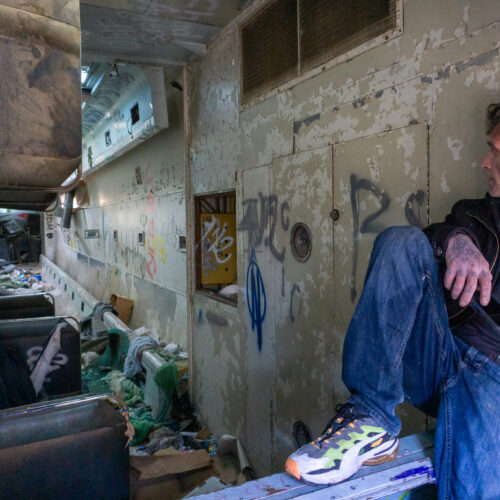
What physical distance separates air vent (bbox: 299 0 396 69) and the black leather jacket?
1.12 meters

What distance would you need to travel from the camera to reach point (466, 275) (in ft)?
4.42

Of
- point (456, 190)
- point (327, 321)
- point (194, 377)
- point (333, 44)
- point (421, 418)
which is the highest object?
point (333, 44)

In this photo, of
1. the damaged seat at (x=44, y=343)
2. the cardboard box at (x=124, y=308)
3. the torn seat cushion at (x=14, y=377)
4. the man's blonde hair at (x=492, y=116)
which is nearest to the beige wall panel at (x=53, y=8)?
the man's blonde hair at (x=492, y=116)

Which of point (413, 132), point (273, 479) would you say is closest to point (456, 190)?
point (413, 132)

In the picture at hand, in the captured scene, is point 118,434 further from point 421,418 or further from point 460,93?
point 460,93

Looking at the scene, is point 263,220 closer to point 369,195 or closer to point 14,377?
point 369,195

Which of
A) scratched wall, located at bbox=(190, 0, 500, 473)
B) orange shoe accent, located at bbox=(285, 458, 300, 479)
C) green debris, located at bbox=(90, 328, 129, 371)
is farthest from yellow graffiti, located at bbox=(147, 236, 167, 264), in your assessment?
Answer: orange shoe accent, located at bbox=(285, 458, 300, 479)

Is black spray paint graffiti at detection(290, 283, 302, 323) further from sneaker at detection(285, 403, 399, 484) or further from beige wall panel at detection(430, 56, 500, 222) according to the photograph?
sneaker at detection(285, 403, 399, 484)

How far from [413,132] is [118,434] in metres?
1.92

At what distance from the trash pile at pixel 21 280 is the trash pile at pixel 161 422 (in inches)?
305

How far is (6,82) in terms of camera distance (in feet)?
5.13

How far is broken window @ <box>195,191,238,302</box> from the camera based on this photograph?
4348 mm

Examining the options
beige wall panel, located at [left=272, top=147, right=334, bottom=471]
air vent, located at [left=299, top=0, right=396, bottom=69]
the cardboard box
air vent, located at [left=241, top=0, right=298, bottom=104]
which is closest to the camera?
air vent, located at [left=299, top=0, right=396, bottom=69]

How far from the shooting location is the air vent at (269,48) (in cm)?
290
